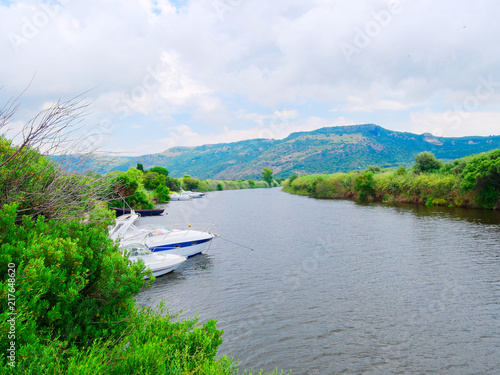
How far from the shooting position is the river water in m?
9.28

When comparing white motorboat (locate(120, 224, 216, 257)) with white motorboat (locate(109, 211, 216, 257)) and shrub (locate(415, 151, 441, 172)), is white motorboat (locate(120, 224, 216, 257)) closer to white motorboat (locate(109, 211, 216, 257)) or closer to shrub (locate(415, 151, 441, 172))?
white motorboat (locate(109, 211, 216, 257))

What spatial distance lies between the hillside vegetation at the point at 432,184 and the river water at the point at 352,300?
54.3 ft

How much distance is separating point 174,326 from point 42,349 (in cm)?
313

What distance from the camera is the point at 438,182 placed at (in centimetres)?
4597

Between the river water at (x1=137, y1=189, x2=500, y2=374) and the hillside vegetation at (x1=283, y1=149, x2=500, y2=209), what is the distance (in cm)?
1656

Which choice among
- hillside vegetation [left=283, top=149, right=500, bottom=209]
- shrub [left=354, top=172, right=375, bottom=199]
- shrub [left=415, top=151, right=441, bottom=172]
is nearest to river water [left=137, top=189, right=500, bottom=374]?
hillside vegetation [left=283, top=149, right=500, bottom=209]

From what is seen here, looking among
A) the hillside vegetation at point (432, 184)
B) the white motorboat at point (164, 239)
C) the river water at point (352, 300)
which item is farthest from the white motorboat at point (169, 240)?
the hillside vegetation at point (432, 184)

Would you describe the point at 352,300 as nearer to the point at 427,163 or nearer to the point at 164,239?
the point at 164,239

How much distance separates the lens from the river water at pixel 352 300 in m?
9.28

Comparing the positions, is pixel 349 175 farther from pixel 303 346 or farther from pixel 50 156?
pixel 50 156

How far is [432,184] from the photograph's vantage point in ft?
154

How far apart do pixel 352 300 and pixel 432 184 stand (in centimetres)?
4180

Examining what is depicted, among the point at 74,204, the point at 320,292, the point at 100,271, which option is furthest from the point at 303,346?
the point at 74,204

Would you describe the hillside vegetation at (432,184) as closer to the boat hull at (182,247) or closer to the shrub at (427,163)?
the shrub at (427,163)
